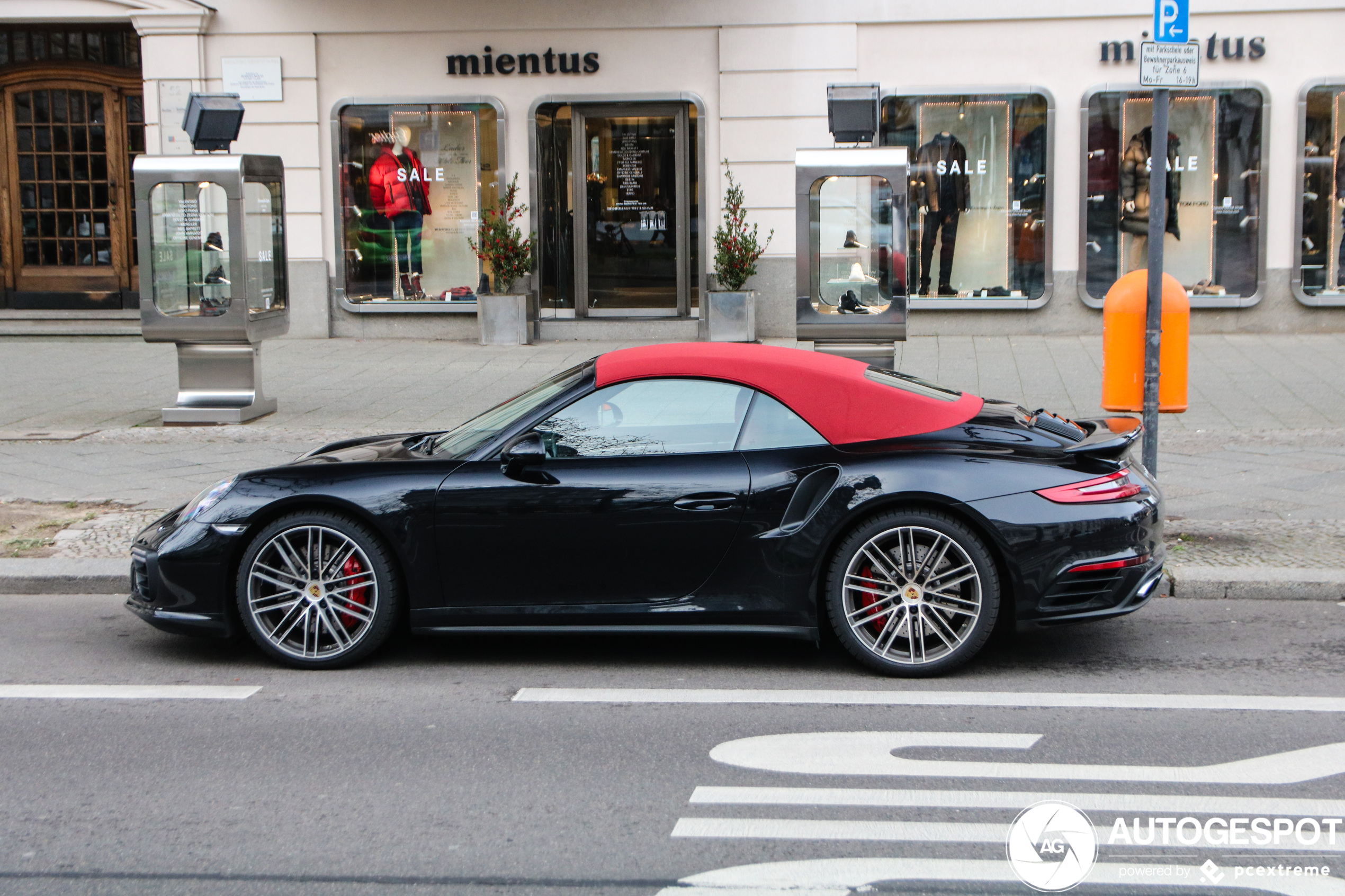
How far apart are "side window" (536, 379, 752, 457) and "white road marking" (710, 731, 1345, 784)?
4.20 feet

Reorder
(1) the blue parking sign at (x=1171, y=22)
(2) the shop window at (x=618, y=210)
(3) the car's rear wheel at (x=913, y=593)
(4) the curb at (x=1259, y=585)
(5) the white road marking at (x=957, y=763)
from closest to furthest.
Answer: (5) the white road marking at (x=957, y=763)
(3) the car's rear wheel at (x=913, y=593)
(4) the curb at (x=1259, y=585)
(1) the blue parking sign at (x=1171, y=22)
(2) the shop window at (x=618, y=210)

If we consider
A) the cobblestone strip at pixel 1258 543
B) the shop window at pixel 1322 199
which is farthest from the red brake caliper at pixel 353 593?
the shop window at pixel 1322 199

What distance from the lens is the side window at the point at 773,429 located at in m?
5.35

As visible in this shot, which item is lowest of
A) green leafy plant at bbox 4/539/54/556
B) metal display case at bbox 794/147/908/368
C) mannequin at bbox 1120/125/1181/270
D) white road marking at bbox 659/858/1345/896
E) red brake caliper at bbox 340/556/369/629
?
white road marking at bbox 659/858/1345/896

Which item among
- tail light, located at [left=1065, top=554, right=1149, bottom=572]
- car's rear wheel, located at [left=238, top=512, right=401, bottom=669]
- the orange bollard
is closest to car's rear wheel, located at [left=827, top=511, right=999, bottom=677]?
tail light, located at [left=1065, top=554, right=1149, bottom=572]

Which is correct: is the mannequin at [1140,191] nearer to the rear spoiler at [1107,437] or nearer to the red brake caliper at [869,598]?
the rear spoiler at [1107,437]

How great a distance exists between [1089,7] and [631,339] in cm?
635

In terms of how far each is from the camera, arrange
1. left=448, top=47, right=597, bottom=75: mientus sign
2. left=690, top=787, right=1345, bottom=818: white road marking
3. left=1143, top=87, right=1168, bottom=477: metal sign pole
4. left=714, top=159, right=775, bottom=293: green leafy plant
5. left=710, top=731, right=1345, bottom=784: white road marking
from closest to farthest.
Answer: left=690, top=787, right=1345, bottom=818: white road marking < left=710, top=731, right=1345, bottom=784: white road marking < left=1143, top=87, right=1168, bottom=477: metal sign pole < left=714, top=159, right=775, bottom=293: green leafy plant < left=448, top=47, right=597, bottom=75: mientus sign

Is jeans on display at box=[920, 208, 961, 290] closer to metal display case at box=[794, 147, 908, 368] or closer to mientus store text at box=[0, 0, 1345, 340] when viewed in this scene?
mientus store text at box=[0, 0, 1345, 340]

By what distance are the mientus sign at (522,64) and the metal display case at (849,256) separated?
7216 mm

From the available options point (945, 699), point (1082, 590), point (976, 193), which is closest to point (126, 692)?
point (945, 699)

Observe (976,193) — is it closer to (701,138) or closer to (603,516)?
Result: (701,138)

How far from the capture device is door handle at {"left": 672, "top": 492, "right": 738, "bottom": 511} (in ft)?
17.1

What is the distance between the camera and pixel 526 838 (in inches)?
152
